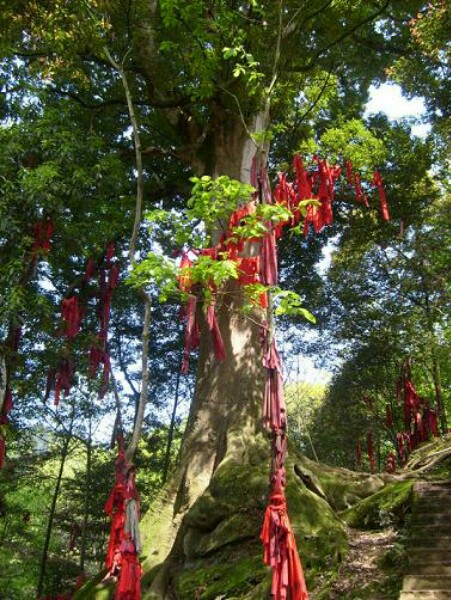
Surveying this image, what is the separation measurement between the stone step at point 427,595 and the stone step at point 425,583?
0.04 metres

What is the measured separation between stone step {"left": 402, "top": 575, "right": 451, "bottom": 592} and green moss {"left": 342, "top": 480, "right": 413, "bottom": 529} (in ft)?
5.14

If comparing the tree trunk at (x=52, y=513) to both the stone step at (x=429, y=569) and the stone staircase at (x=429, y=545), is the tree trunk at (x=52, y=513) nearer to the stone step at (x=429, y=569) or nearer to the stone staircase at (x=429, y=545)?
the stone staircase at (x=429, y=545)

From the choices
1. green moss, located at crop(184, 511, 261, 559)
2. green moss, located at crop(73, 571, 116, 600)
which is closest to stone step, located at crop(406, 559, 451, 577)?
green moss, located at crop(184, 511, 261, 559)

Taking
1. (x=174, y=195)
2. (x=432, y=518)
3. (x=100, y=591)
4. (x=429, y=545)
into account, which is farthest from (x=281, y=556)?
(x=174, y=195)

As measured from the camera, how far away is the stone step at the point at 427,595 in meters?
3.84

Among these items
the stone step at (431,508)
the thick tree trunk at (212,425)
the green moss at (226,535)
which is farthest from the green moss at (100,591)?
the stone step at (431,508)

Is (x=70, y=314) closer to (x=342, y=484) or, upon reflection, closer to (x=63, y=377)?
(x=63, y=377)

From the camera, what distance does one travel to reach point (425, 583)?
3988 mm

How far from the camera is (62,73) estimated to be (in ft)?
23.8

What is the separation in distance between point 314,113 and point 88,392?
33.7ft

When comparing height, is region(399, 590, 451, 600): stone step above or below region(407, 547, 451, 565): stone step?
below

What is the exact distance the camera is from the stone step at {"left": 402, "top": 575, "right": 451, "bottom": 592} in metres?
3.95

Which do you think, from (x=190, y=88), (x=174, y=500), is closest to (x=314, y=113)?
(x=190, y=88)

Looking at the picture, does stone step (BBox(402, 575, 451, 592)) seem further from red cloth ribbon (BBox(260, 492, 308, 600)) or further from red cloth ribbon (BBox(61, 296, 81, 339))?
red cloth ribbon (BBox(61, 296, 81, 339))
